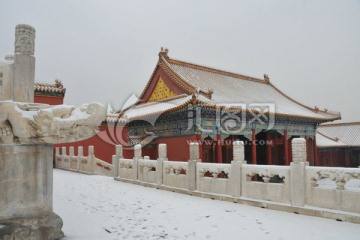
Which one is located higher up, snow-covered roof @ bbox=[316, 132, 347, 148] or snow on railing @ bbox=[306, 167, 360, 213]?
snow-covered roof @ bbox=[316, 132, 347, 148]

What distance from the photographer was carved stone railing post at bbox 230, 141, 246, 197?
720 cm

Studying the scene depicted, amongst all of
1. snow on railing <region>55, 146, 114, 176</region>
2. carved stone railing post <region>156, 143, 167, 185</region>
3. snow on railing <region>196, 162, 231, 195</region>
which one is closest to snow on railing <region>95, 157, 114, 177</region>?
snow on railing <region>55, 146, 114, 176</region>

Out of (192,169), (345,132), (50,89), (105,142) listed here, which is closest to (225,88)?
(105,142)

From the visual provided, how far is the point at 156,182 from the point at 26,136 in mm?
6840

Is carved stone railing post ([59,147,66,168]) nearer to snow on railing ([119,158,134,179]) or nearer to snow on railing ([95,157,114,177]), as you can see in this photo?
snow on railing ([95,157,114,177])

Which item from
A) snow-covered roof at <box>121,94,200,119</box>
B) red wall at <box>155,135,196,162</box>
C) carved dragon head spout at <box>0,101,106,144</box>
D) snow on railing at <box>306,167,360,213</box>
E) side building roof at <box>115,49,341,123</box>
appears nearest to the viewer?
carved dragon head spout at <box>0,101,106,144</box>

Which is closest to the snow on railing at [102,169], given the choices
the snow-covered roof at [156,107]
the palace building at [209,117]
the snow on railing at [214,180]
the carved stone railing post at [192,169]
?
the palace building at [209,117]

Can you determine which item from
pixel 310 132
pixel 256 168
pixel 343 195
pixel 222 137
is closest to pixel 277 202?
pixel 256 168

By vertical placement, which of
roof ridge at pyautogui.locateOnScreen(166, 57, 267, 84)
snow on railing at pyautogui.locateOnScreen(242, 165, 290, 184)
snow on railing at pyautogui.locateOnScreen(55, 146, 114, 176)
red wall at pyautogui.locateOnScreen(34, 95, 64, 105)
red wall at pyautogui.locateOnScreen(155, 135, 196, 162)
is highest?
roof ridge at pyautogui.locateOnScreen(166, 57, 267, 84)

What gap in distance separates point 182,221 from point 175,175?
3.69 meters

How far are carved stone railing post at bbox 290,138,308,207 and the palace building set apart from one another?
5.29m

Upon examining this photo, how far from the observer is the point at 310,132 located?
59.1 feet

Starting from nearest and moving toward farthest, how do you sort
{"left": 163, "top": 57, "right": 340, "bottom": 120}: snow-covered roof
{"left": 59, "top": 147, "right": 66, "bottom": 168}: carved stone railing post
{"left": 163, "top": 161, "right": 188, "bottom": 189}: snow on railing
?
{"left": 163, "top": 161, "right": 188, "bottom": 189}: snow on railing < {"left": 163, "top": 57, "right": 340, "bottom": 120}: snow-covered roof < {"left": 59, "top": 147, "right": 66, "bottom": 168}: carved stone railing post

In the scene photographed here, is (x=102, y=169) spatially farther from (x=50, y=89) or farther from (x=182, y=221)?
(x=182, y=221)
